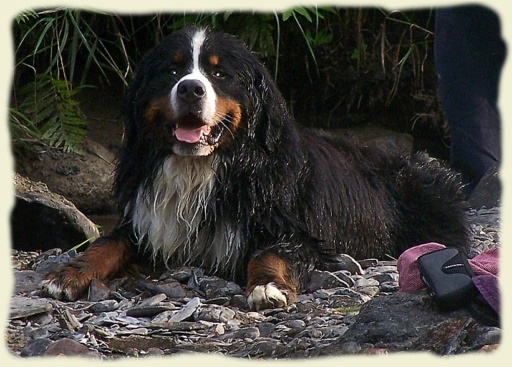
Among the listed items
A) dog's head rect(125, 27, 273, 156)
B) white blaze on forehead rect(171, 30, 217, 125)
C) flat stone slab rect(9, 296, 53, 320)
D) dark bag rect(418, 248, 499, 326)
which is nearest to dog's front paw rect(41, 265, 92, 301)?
flat stone slab rect(9, 296, 53, 320)

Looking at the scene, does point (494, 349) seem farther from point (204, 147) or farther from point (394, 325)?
point (204, 147)

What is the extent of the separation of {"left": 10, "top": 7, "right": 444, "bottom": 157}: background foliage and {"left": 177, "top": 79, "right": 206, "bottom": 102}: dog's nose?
264cm

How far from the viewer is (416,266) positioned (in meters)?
3.81

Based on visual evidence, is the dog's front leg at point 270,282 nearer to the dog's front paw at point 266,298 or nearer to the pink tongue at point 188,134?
the dog's front paw at point 266,298

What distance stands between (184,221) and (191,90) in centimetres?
75

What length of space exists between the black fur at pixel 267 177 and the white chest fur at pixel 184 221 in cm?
4

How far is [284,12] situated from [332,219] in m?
2.50

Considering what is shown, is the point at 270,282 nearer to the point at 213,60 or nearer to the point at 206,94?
the point at 206,94

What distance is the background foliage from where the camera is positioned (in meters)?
7.68

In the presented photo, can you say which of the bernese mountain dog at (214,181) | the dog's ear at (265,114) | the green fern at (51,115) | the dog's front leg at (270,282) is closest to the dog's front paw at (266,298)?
the dog's front leg at (270,282)

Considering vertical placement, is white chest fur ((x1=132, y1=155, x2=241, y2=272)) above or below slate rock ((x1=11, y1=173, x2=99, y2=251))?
above

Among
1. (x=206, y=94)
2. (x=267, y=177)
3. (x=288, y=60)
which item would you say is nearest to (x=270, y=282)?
(x=267, y=177)

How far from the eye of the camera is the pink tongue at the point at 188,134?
4867 mm

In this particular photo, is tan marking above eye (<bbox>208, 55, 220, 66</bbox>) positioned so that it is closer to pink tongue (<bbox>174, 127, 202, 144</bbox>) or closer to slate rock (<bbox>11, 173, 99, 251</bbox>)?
pink tongue (<bbox>174, 127, 202, 144</bbox>)
